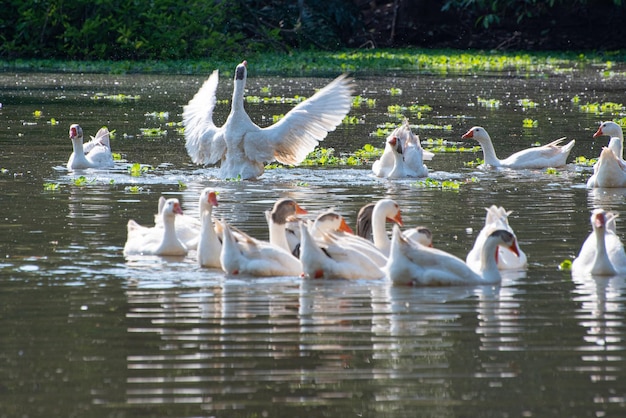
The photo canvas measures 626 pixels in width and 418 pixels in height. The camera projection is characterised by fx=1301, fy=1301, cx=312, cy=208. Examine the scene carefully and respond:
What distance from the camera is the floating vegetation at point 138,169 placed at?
53.4ft

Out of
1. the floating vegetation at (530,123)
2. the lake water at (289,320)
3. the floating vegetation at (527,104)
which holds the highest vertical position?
the floating vegetation at (527,104)

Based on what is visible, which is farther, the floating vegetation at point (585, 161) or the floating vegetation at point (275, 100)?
the floating vegetation at point (275, 100)

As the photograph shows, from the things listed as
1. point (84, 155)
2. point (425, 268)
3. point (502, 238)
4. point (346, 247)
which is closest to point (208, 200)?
point (346, 247)

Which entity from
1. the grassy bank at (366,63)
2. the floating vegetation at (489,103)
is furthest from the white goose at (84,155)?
the grassy bank at (366,63)

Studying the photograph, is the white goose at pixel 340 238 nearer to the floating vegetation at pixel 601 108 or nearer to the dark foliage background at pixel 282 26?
the floating vegetation at pixel 601 108

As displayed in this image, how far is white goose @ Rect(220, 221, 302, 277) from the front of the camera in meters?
9.78

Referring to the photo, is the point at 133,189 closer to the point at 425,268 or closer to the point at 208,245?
the point at 208,245

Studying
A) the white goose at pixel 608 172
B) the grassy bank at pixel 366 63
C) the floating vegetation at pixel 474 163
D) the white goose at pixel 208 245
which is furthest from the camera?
the grassy bank at pixel 366 63

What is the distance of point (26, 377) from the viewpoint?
6930 millimetres

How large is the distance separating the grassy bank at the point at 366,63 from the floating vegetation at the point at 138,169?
20735mm

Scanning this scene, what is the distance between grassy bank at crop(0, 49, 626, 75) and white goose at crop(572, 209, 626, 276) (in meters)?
27.9

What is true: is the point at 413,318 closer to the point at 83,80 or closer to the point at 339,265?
the point at 339,265

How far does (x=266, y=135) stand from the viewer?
1689 centimetres

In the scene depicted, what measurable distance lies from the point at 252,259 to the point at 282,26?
3757 cm
